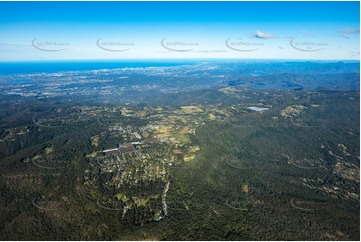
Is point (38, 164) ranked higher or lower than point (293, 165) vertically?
higher

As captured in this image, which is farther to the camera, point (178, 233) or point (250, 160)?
point (250, 160)

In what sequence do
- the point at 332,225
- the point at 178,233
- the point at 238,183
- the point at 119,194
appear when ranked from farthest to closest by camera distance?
1. the point at 238,183
2. the point at 119,194
3. the point at 332,225
4. the point at 178,233

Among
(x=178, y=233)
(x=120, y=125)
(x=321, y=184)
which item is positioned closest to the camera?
(x=178, y=233)

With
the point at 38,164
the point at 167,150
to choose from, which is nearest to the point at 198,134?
the point at 167,150

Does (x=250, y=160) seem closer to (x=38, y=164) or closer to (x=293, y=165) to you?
(x=293, y=165)

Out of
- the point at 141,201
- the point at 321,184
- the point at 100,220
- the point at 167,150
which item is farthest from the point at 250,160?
the point at 100,220

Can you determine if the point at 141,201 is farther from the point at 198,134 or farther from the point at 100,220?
the point at 198,134
